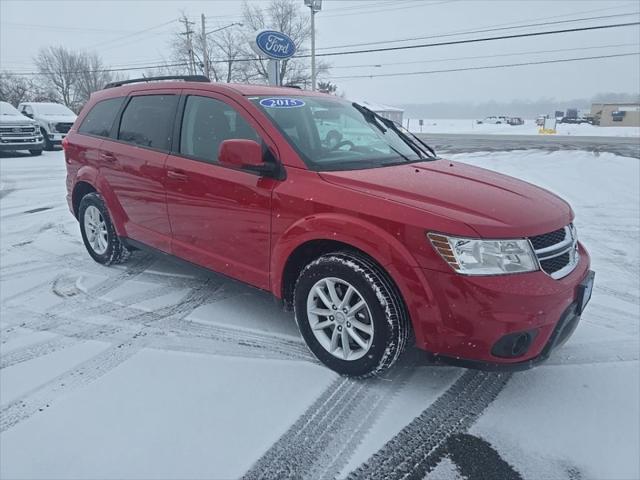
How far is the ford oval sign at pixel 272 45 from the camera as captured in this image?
866 centimetres

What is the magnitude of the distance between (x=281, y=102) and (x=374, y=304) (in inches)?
69.4

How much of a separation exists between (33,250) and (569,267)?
550 cm

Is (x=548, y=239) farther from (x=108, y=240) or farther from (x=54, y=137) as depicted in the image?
(x=54, y=137)

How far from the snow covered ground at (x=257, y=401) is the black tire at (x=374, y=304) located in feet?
0.56

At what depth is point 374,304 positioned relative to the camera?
96.0 inches

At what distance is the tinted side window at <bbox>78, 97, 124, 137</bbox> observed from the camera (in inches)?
171

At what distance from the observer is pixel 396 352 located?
247 cm

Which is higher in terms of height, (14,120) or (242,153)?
(14,120)

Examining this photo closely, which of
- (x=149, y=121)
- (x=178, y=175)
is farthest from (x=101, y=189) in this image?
(x=178, y=175)

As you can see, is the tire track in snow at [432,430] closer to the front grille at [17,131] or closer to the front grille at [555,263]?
the front grille at [555,263]

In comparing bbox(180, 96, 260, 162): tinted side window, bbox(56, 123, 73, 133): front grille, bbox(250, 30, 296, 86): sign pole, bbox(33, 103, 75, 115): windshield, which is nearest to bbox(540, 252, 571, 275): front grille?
bbox(180, 96, 260, 162): tinted side window

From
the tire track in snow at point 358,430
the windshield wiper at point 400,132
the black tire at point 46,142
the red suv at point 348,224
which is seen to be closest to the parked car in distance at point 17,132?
the black tire at point 46,142

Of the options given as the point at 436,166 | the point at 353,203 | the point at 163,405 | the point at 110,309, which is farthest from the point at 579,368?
the point at 110,309

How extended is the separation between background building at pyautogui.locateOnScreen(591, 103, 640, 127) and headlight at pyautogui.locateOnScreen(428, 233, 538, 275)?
70549 mm
